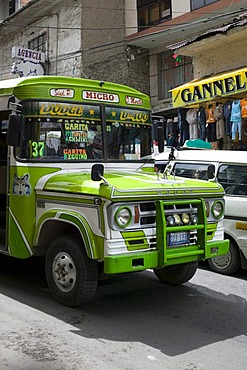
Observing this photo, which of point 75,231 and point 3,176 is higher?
point 3,176

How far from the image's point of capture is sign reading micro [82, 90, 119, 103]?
645 cm

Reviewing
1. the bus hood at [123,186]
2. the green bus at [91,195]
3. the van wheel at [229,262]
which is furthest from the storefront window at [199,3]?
the bus hood at [123,186]

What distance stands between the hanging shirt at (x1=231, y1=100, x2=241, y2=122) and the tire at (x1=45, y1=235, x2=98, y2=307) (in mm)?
7427

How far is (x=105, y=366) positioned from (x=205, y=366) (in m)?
0.89

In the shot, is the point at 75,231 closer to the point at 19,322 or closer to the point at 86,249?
the point at 86,249

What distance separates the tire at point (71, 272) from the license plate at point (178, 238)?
925mm

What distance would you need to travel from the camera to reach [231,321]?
17.6 ft

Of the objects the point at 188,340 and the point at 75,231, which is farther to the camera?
the point at 75,231

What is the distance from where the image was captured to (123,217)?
4.98 metres

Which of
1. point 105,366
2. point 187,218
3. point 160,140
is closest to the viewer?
point 105,366

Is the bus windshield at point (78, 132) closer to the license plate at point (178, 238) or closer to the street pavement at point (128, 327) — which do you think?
the license plate at point (178, 238)

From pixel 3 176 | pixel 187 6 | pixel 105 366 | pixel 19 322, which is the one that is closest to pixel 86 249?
pixel 19 322

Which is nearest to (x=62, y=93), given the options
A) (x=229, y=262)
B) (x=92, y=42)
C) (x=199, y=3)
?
(x=229, y=262)

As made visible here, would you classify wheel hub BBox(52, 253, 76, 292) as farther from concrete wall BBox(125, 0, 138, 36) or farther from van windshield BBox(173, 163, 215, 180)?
concrete wall BBox(125, 0, 138, 36)
